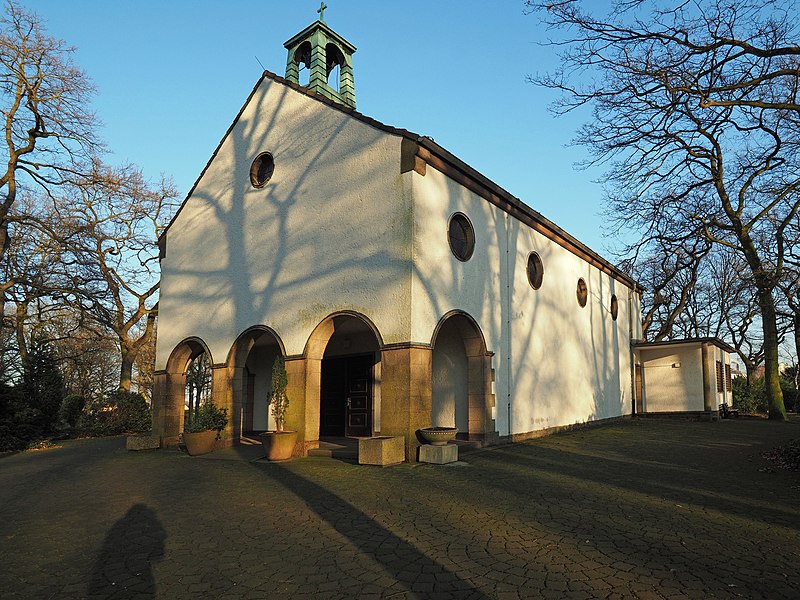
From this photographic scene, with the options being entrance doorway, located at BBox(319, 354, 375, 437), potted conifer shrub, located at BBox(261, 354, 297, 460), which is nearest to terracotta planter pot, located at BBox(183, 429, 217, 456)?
potted conifer shrub, located at BBox(261, 354, 297, 460)

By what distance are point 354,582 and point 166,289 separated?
47.7 ft

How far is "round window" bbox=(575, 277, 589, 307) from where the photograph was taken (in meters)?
19.8

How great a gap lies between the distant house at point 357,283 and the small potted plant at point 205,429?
0.62 meters

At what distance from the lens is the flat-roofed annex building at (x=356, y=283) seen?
11500mm

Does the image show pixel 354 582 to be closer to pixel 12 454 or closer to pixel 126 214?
pixel 12 454

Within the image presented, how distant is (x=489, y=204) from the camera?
14.2 metres

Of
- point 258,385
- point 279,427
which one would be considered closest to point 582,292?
point 258,385

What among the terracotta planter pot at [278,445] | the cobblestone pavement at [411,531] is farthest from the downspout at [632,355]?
the terracotta planter pot at [278,445]

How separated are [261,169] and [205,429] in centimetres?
696

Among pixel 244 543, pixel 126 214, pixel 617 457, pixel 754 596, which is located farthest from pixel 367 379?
pixel 126 214

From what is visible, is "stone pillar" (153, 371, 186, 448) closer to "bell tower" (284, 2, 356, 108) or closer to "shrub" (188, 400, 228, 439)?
"shrub" (188, 400, 228, 439)

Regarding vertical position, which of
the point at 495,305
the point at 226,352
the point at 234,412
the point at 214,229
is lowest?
the point at 234,412

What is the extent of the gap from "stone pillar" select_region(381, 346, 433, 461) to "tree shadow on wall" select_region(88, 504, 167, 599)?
4.82 meters

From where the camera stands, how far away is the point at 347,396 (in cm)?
1627
